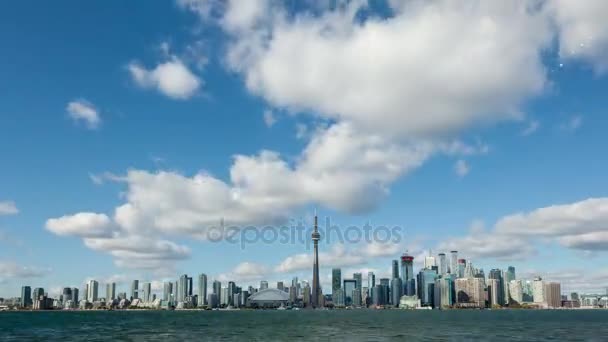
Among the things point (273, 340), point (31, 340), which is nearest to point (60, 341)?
point (31, 340)

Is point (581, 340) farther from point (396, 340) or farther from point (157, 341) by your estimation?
point (157, 341)

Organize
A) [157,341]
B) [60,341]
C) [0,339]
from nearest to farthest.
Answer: [157,341] → [60,341] → [0,339]

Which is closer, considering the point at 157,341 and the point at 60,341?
the point at 157,341

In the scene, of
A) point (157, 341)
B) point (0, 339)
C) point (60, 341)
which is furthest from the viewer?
point (0, 339)

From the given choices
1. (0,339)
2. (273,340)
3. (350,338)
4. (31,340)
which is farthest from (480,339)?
(0,339)

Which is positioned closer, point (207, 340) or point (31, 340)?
point (207, 340)

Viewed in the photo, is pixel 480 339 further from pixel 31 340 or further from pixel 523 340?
pixel 31 340

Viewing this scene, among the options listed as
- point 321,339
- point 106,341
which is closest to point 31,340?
point 106,341

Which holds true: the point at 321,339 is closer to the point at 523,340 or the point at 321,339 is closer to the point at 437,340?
the point at 437,340
